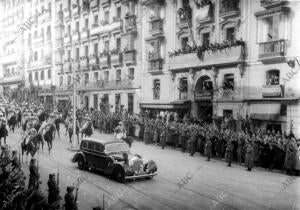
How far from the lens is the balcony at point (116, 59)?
39.8m

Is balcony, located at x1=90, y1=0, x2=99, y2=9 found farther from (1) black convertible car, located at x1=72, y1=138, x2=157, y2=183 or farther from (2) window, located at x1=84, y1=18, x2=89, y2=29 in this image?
(1) black convertible car, located at x1=72, y1=138, x2=157, y2=183

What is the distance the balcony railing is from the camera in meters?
23.8

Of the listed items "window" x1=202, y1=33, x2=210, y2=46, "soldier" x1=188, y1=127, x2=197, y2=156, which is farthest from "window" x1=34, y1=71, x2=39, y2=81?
"soldier" x1=188, y1=127, x2=197, y2=156

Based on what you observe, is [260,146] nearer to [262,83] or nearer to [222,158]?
[222,158]

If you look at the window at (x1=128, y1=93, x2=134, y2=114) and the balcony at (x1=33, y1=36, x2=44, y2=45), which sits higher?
the balcony at (x1=33, y1=36, x2=44, y2=45)

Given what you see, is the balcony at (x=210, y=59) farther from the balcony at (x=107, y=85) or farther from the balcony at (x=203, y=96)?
the balcony at (x=107, y=85)

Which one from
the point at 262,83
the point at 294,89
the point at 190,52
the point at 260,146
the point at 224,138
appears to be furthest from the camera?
the point at 190,52

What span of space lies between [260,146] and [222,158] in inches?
113

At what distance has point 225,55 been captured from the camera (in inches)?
1085

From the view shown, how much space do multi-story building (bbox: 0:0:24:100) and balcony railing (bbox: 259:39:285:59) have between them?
115ft

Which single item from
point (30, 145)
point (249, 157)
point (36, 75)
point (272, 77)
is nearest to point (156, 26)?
point (272, 77)

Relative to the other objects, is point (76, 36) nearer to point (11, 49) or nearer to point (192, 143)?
point (11, 49)

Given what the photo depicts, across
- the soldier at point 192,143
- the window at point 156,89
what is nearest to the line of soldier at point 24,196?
the soldier at point 192,143

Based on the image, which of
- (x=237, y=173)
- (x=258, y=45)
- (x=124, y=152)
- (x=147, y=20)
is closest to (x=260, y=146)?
(x=237, y=173)
